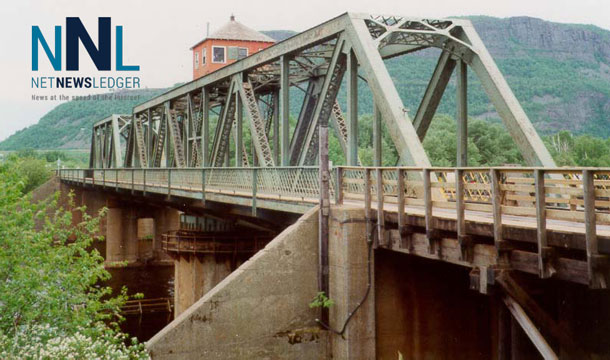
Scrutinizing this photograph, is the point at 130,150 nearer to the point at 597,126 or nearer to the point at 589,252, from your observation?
the point at 589,252

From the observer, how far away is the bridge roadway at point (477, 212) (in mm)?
8031

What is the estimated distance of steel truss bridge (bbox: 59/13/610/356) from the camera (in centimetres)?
848

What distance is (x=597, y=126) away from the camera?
168250mm

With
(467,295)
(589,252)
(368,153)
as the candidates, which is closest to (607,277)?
(589,252)

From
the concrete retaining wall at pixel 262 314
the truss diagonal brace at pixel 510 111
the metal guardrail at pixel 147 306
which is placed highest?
the truss diagonal brace at pixel 510 111

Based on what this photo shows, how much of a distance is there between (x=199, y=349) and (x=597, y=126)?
17237 cm

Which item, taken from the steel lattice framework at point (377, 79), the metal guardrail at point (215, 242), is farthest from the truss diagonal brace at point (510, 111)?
the metal guardrail at point (215, 242)

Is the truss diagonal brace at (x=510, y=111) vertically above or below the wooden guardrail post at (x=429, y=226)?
above

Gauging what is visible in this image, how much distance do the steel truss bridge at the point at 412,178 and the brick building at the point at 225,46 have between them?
19335mm

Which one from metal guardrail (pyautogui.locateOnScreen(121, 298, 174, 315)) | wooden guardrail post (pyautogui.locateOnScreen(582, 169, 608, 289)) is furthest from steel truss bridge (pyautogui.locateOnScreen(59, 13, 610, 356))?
metal guardrail (pyautogui.locateOnScreen(121, 298, 174, 315))

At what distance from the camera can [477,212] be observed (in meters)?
12.3

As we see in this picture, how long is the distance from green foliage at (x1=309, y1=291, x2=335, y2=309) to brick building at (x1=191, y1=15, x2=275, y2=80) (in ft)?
117

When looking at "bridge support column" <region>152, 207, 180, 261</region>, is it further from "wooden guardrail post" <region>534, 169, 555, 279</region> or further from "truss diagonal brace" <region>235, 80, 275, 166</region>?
"wooden guardrail post" <region>534, 169, 555, 279</region>

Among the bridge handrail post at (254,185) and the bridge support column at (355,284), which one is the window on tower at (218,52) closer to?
the bridge handrail post at (254,185)
